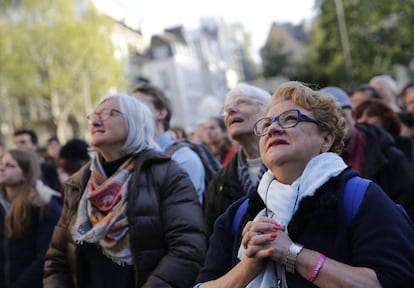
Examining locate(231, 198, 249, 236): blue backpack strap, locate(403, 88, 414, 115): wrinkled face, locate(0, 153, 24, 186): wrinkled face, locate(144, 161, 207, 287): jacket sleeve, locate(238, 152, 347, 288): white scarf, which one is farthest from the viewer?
locate(403, 88, 414, 115): wrinkled face

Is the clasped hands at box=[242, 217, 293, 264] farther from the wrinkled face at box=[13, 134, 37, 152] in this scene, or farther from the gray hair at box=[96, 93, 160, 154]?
the wrinkled face at box=[13, 134, 37, 152]

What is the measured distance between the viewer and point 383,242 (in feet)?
7.80

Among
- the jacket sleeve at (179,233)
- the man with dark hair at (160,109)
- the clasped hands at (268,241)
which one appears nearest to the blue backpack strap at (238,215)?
the clasped hands at (268,241)

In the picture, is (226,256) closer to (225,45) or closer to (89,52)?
(89,52)

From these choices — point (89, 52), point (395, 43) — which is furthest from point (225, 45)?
point (395, 43)

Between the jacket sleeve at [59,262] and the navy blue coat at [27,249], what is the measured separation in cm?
83

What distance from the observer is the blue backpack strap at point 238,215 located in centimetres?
287

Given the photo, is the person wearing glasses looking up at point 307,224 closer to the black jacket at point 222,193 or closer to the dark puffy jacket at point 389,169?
the black jacket at point 222,193

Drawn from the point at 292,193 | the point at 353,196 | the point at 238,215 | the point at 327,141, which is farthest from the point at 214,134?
the point at 353,196

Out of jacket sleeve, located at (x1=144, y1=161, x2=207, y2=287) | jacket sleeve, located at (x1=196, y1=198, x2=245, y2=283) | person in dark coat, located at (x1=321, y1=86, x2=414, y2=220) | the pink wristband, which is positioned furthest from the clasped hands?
person in dark coat, located at (x1=321, y1=86, x2=414, y2=220)

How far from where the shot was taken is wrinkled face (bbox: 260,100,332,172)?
8.70 feet

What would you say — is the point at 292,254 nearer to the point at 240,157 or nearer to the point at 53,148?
the point at 240,157

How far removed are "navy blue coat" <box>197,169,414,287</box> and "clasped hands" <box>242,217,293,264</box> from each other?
77 mm

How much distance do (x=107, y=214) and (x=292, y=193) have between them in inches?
63.7
